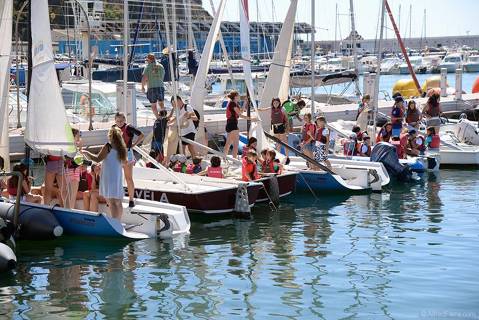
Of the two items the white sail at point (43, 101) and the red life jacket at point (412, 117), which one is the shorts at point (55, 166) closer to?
the white sail at point (43, 101)

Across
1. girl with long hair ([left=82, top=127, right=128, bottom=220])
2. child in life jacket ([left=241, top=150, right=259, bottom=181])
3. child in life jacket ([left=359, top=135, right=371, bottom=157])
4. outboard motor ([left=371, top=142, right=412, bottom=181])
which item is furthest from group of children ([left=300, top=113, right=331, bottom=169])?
girl with long hair ([left=82, top=127, right=128, bottom=220])

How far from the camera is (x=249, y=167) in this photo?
1891cm

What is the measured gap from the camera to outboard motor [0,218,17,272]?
13734 millimetres

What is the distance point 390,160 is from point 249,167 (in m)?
5.44

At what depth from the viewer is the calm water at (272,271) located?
12359 millimetres

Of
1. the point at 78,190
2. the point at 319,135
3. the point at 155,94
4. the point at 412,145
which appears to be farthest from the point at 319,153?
the point at 78,190

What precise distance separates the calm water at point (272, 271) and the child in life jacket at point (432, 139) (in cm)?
665

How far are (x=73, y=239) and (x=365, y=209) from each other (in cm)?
645

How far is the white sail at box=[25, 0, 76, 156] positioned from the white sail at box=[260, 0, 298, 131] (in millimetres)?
9487

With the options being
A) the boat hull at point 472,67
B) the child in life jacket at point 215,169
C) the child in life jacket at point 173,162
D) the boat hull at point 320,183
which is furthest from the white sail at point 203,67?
the boat hull at point 472,67

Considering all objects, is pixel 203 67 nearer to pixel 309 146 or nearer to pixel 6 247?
pixel 309 146

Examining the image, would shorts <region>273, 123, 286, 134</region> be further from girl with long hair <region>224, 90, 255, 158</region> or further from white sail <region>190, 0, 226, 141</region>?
white sail <region>190, 0, 226, 141</region>

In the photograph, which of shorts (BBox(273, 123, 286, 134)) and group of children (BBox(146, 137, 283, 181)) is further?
shorts (BBox(273, 123, 286, 134))

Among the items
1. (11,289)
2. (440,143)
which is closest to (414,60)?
(440,143)
